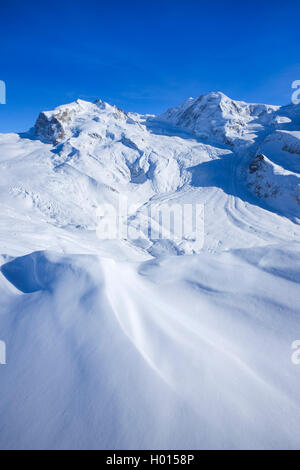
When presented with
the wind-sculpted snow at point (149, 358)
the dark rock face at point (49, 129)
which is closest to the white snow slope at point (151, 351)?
the wind-sculpted snow at point (149, 358)

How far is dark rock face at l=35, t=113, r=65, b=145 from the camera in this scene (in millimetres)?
20058

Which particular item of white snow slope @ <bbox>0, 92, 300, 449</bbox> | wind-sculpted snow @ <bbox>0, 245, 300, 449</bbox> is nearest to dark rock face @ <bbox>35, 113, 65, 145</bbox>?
white snow slope @ <bbox>0, 92, 300, 449</bbox>

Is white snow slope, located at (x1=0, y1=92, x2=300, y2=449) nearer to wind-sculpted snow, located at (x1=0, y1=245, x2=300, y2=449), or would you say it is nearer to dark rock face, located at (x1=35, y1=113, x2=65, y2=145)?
wind-sculpted snow, located at (x1=0, y1=245, x2=300, y2=449)

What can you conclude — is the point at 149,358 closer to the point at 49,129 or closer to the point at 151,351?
the point at 151,351

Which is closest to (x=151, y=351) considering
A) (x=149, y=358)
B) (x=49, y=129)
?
(x=149, y=358)

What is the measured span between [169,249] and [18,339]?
9032mm

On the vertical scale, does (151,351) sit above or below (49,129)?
below

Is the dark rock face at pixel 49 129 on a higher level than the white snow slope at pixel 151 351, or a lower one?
higher

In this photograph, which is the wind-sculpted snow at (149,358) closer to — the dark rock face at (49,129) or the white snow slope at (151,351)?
the white snow slope at (151,351)

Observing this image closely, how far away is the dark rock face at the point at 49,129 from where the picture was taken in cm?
2006

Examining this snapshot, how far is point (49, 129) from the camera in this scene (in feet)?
67.4

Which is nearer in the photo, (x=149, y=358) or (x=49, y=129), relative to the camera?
(x=149, y=358)

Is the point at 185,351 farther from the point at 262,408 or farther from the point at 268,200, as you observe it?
the point at 268,200

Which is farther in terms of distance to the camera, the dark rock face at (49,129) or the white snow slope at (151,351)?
the dark rock face at (49,129)
